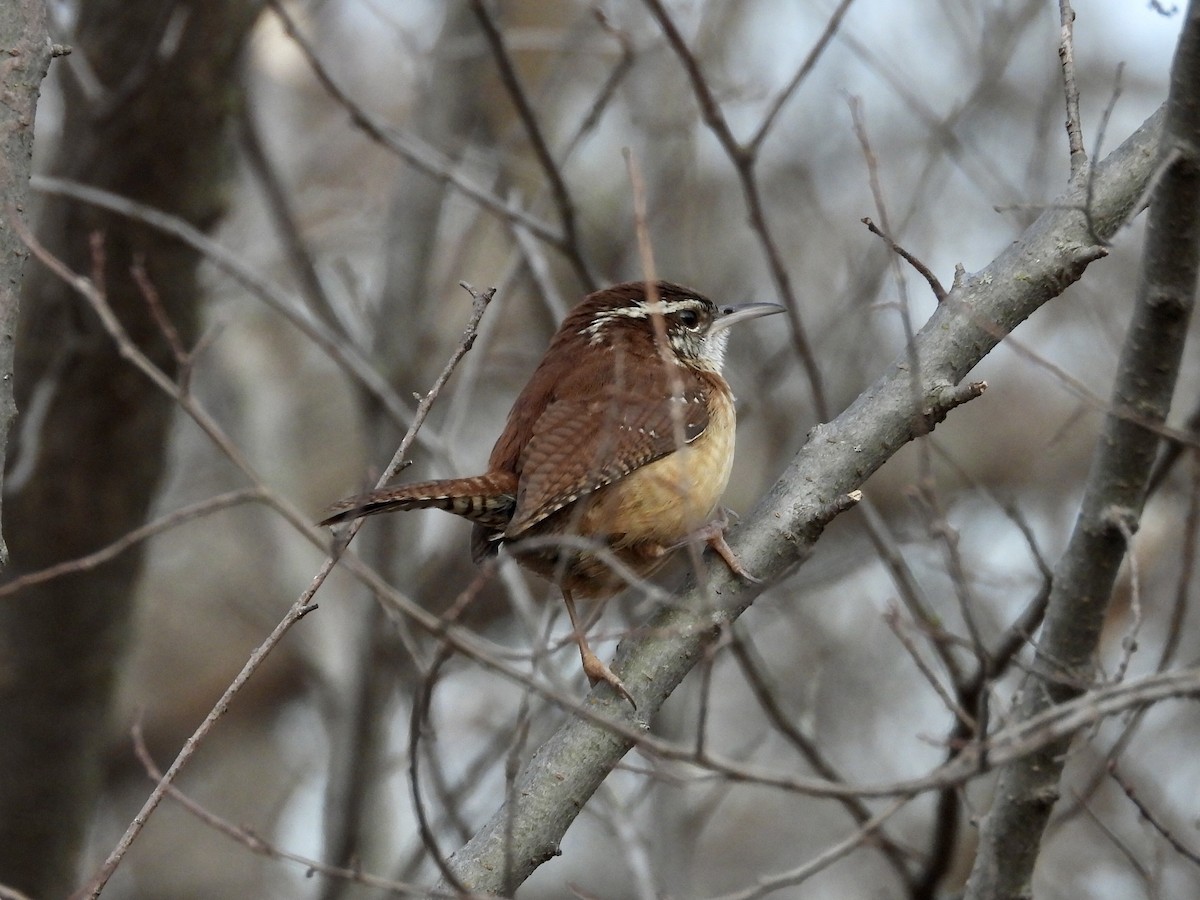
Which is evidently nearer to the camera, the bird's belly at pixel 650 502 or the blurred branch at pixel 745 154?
the bird's belly at pixel 650 502

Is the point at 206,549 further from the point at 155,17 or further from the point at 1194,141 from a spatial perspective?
the point at 1194,141

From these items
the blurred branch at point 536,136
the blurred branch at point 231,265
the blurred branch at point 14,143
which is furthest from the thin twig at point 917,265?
the blurred branch at point 231,265

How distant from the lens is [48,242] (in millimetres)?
5059

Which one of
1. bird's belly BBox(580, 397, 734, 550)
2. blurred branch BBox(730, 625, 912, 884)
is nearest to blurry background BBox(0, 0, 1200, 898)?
blurred branch BBox(730, 625, 912, 884)

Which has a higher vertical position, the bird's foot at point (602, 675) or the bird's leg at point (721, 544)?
the bird's leg at point (721, 544)

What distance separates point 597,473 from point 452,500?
43 centimetres

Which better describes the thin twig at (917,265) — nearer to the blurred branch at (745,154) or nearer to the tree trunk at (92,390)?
the blurred branch at (745,154)

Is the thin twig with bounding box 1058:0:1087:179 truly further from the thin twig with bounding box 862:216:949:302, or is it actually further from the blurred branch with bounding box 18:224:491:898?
the blurred branch with bounding box 18:224:491:898

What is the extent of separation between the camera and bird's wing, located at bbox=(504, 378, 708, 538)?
360 centimetres

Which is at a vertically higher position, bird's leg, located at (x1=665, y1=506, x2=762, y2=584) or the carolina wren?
the carolina wren

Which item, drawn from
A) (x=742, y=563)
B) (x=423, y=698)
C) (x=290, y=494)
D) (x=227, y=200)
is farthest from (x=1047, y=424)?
(x=423, y=698)

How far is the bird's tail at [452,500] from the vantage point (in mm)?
2992

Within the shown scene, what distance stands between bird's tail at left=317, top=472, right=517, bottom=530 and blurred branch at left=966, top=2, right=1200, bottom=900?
1.45 m

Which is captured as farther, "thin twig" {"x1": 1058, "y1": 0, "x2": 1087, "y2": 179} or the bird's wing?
the bird's wing
